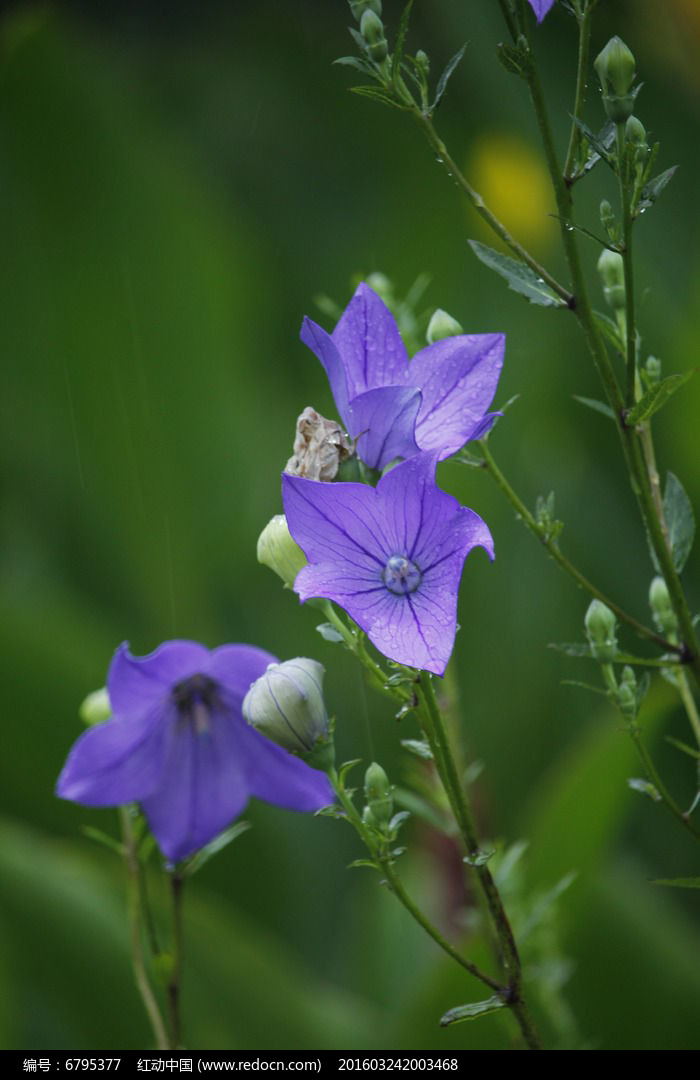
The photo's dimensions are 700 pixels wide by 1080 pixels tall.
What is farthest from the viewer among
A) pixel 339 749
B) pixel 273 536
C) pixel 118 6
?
pixel 118 6

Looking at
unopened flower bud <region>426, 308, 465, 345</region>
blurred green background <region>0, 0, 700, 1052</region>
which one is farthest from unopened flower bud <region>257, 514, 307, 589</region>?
blurred green background <region>0, 0, 700, 1052</region>

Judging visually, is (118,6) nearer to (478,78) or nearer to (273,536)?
(478,78)

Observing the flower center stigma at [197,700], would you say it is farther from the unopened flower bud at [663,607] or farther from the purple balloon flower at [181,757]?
the unopened flower bud at [663,607]

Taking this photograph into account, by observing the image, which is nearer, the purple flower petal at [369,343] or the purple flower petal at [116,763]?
the purple flower petal at [369,343]

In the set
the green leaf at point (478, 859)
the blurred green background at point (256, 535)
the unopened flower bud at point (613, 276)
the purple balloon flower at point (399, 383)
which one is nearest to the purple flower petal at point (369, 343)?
the purple balloon flower at point (399, 383)

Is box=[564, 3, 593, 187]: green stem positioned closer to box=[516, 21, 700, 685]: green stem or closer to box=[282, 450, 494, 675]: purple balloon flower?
box=[516, 21, 700, 685]: green stem

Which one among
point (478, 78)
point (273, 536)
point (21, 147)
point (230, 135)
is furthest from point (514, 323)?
point (230, 135)

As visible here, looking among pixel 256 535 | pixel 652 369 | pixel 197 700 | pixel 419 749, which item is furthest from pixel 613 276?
pixel 256 535
